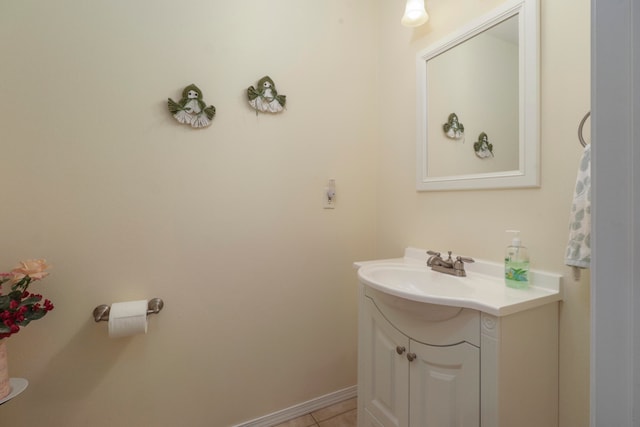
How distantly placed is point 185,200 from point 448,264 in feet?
3.92

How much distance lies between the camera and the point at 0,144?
3.27ft

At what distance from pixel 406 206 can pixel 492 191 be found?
0.46 metres

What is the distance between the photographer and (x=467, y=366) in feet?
2.75

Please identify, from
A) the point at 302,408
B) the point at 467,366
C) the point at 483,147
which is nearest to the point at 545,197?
the point at 483,147

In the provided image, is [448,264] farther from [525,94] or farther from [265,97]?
[265,97]

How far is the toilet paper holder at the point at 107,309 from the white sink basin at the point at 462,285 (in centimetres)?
86

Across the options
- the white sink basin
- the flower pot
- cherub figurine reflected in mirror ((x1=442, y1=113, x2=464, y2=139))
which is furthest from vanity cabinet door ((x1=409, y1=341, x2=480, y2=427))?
the flower pot

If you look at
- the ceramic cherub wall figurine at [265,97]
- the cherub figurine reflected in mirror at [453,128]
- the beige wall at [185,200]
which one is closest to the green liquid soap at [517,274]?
the cherub figurine reflected in mirror at [453,128]

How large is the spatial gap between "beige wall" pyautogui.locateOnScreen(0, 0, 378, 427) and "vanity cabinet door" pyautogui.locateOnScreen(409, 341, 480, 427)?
689mm

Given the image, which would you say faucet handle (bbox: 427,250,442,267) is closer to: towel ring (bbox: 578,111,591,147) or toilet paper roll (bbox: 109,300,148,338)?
towel ring (bbox: 578,111,591,147)

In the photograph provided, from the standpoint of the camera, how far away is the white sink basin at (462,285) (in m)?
0.82

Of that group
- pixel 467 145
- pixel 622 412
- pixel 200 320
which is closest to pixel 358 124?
pixel 467 145

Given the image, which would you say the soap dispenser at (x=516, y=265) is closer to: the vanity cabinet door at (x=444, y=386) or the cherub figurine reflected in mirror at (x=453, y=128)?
the vanity cabinet door at (x=444, y=386)

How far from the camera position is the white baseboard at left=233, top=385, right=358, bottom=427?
1.42 meters
